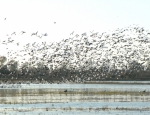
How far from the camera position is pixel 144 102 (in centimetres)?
4597

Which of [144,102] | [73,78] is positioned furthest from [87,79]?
[144,102]

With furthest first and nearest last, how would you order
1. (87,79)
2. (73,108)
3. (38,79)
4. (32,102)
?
(87,79) < (38,79) < (32,102) < (73,108)

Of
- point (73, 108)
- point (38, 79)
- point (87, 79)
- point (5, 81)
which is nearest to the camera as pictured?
point (73, 108)

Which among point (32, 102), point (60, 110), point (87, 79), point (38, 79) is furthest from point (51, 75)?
point (60, 110)

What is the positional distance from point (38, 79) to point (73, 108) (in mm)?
73461

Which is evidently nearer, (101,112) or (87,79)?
(101,112)

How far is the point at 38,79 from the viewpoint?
370ft

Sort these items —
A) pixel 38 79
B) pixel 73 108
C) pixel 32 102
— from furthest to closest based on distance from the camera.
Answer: pixel 38 79 → pixel 32 102 → pixel 73 108

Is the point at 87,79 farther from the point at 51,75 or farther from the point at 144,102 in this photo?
the point at 144,102

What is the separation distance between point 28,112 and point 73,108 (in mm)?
4380

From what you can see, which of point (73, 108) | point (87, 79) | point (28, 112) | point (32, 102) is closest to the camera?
point (28, 112)

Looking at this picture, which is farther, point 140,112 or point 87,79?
point 87,79

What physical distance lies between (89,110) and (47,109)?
3.08 metres

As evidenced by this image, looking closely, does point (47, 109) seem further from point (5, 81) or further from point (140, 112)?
point (5, 81)
